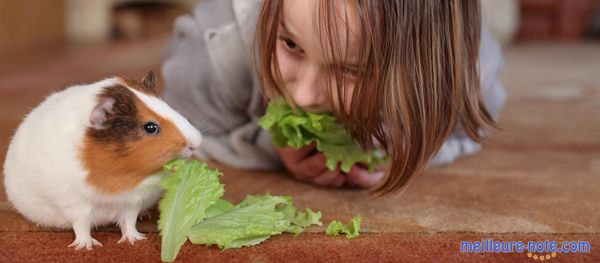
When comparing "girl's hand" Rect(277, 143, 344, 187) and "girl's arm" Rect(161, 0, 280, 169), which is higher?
"girl's arm" Rect(161, 0, 280, 169)

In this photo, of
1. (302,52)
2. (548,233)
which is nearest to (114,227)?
(302,52)

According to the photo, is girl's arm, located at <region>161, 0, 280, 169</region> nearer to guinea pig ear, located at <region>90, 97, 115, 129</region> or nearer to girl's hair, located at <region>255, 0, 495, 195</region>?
girl's hair, located at <region>255, 0, 495, 195</region>

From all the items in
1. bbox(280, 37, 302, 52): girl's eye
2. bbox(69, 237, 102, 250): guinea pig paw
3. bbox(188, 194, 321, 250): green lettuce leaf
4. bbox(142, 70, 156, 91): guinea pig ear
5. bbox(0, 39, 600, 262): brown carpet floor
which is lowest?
bbox(0, 39, 600, 262): brown carpet floor

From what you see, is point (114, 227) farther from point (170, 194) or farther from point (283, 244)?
point (283, 244)

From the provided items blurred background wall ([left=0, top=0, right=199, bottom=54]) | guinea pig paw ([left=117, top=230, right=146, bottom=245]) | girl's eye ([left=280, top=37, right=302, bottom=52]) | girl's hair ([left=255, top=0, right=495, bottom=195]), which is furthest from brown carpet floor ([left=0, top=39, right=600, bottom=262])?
blurred background wall ([left=0, top=0, right=199, bottom=54])

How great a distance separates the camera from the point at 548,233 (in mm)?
1229

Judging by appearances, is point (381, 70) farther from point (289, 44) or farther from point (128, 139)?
point (128, 139)

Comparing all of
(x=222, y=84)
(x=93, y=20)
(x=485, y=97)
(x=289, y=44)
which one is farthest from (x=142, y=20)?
(x=289, y=44)

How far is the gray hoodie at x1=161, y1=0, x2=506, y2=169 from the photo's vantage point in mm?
1735

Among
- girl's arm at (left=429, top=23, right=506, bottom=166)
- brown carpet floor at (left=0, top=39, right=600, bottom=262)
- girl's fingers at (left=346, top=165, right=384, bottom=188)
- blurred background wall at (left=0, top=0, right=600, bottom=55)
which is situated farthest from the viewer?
blurred background wall at (left=0, top=0, right=600, bottom=55)

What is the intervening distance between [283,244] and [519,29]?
557cm

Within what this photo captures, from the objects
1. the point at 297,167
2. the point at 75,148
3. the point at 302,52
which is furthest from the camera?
the point at 297,167

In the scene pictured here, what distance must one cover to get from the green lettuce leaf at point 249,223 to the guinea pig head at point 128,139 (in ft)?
0.47

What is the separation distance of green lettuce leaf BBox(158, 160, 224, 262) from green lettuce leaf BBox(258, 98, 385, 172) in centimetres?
33
